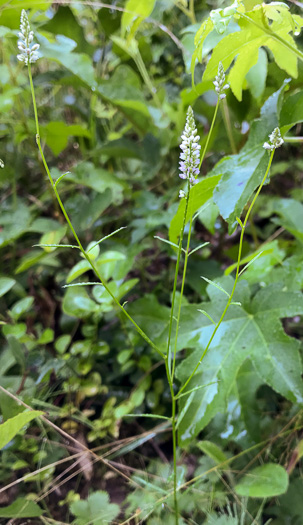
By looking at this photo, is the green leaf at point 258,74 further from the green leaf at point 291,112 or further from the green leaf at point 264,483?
the green leaf at point 264,483

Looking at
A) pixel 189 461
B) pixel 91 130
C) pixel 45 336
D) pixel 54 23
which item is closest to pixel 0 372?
pixel 45 336

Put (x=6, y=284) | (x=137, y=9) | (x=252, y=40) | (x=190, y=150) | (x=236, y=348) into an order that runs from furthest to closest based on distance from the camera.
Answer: (x=137, y=9) < (x=6, y=284) < (x=236, y=348) < (x=252, y=40) < (x=190, y=150)

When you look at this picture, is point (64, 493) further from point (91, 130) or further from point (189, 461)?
point (91, 130)

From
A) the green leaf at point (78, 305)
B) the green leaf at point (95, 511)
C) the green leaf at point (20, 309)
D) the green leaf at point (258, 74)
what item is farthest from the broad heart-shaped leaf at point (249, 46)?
the green leaf at point (95, 511)

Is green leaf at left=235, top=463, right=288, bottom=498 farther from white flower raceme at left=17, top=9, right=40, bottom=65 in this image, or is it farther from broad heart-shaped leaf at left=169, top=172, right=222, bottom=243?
white flower raceme at left=17, top=9, right=40, bottom=65

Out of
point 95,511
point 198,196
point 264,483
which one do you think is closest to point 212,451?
point 264,483

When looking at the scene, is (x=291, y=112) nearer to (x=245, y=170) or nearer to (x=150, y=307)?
(x=245, y=170)

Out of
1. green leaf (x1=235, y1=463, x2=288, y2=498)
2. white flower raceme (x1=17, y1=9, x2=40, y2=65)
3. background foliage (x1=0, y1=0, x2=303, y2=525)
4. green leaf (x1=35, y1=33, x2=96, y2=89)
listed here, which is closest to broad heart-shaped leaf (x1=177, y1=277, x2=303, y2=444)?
background foliage (x1=0, y1=0, x2=303, y2=525)
